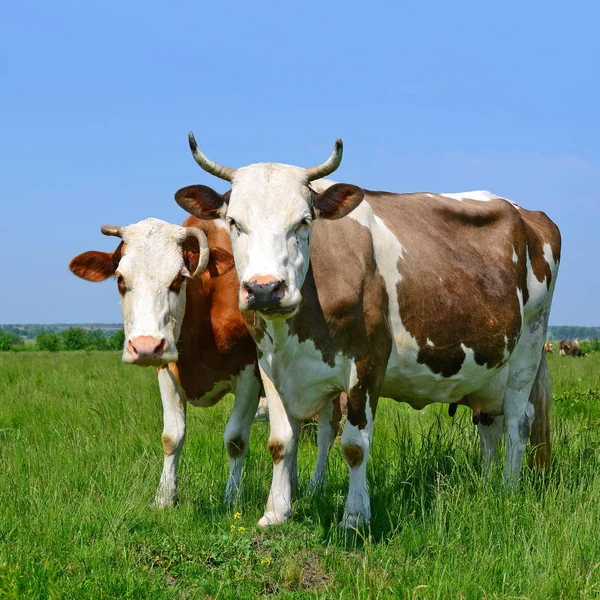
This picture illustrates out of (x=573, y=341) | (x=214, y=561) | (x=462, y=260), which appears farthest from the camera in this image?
(x=573, y=341)

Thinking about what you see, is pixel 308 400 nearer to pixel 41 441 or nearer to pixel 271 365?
pixel 271 365

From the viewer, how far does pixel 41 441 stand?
25.9ft

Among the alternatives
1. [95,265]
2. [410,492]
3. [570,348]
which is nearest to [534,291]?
[410,492]

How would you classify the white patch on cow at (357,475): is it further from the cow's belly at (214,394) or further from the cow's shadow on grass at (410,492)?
the cow's belly at (214,394)

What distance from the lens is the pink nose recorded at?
16.6ft

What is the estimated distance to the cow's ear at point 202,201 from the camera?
5.25m

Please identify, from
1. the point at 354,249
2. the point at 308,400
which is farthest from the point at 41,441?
the point at 354,249

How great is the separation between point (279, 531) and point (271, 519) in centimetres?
23

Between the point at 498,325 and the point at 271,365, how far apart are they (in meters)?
2.11

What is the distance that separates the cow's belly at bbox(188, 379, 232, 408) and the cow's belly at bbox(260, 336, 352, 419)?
3.25 feet

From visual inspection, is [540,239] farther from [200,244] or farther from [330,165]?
[200,244]

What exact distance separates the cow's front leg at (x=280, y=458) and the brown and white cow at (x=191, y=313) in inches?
23.9

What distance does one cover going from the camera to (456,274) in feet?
20.7

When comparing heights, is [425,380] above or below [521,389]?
above
